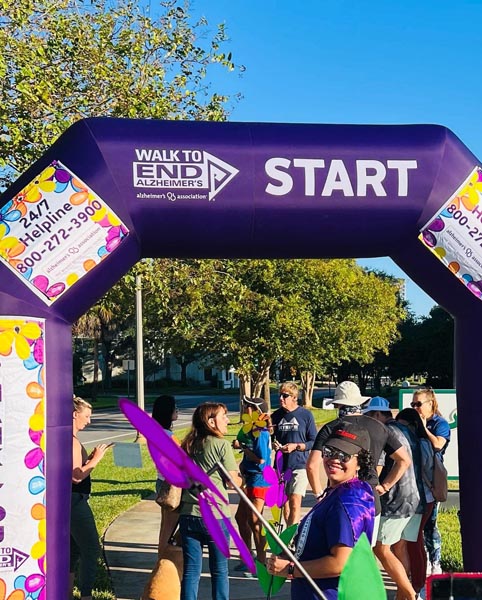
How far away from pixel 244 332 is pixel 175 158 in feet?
66.8

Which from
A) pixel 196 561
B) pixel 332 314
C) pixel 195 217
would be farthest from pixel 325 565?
pixel 332 314

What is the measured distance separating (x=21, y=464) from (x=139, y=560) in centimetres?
324

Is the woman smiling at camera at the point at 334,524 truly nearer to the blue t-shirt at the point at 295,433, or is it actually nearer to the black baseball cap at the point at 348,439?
the black baseball cap at the point at 348,439

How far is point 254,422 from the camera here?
21.9 ft

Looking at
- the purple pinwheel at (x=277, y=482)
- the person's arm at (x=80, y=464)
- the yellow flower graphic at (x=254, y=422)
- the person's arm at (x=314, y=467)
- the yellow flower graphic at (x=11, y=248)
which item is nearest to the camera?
the yellow flower graphic at (x=11, y=248)

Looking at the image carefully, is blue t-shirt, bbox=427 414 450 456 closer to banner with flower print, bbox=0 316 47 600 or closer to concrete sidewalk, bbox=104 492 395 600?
concrete sidewalk, bbox=104 492 395 600

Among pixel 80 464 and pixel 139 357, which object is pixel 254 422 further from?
pixel 139 357

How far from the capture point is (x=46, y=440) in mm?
4695

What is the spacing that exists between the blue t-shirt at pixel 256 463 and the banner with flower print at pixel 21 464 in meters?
2.55

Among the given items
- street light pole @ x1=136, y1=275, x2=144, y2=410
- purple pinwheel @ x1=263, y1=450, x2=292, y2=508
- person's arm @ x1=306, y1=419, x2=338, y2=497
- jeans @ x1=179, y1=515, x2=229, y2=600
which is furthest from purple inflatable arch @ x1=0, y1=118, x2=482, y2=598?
street light pole @ x1=136, y1=275, x2=144, y2=410

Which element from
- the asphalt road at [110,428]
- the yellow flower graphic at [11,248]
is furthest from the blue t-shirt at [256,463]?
the asphalt road at [110,428]

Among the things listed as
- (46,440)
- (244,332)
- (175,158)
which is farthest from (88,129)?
(244,332)

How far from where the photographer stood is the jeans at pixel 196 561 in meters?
5.12

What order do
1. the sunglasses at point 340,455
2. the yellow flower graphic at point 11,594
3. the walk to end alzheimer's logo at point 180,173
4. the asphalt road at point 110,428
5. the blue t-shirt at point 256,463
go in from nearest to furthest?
Result: the sunglasses at point 340,455 → the yellow flower graphic at point 11,594 → the walk to end alzheimer's logo at point 180,173 → the blue t-shirt at point 256,463 → the asphalt road at point 110,428
